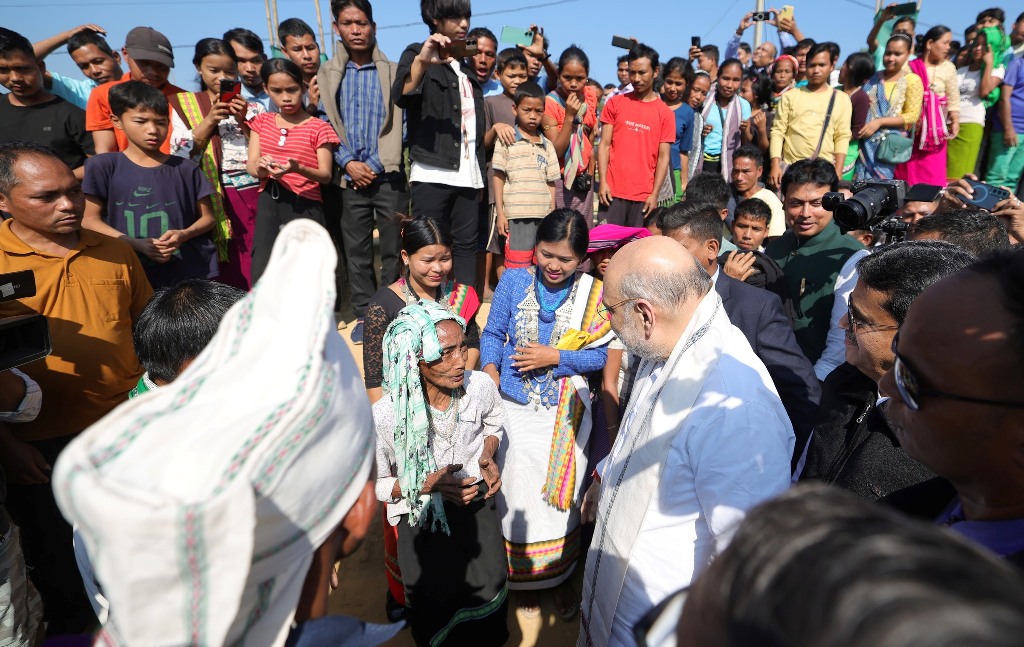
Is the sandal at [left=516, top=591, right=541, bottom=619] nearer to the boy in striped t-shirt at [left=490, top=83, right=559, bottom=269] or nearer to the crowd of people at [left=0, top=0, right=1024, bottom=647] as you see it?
the crowd of people at [left=0, top=0, right=1024, bottom=647]

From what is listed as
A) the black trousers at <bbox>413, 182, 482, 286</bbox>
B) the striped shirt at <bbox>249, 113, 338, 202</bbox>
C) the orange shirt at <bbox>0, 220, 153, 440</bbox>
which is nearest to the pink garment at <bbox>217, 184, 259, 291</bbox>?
the striped shirt at <bbox>249, 113, 338, 202</bbox>

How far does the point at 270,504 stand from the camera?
2.53ft

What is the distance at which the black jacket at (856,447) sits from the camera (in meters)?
1.67

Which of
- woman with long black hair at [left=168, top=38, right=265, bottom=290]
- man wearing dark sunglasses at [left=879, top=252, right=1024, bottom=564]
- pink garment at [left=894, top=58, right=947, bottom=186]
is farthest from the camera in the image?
pink garment at [left=894, top=58, right=947, bottom=186]

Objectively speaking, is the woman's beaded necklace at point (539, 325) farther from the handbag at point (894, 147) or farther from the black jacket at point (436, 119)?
the handbag at point (894, 147)

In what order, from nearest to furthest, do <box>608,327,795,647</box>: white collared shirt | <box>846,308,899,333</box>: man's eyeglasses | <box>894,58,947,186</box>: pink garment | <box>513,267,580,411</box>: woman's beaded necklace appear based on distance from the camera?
<box>608,327,795,647</box>: white collared shirt < <box>846,308,899,333</box>: man's eyeglasses < <box>513,267,580,411</box>: woman's beaded necklace < <box>894,58,947,186</box>: pink garment

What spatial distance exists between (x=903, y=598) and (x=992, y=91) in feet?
32.3

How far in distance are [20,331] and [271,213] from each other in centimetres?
348

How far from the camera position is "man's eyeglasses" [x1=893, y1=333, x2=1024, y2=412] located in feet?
3.19

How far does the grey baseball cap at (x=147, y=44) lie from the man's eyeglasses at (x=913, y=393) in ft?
18.8

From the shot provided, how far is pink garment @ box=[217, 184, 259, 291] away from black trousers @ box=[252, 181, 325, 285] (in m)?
0.15

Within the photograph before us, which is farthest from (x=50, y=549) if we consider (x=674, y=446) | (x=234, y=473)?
(x=674, y=446)

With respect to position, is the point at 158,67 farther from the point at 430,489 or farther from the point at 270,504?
the point at 270,504

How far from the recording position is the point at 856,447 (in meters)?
1.81
